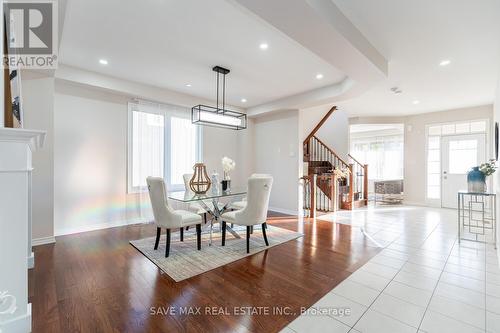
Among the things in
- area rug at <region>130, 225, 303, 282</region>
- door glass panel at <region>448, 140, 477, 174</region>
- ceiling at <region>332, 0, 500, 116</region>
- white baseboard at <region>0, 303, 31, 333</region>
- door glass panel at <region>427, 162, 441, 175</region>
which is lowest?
area rug at <region>130, 225, 303, 282</region>

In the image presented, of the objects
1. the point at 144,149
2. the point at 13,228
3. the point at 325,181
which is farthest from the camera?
the point at 325,181

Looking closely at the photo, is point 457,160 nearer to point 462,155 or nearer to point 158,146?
point 462,155

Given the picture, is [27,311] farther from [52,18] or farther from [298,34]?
[298,34]

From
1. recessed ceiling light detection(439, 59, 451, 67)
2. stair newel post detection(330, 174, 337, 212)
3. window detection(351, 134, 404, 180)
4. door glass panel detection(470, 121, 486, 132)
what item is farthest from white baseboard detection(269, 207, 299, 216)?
window detection(351, 134, 404, 180)

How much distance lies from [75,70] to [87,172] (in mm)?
1659

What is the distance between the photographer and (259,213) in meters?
3.20

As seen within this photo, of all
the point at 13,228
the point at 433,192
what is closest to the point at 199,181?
the point at 13,228

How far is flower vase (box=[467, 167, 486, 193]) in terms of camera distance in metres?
3.57

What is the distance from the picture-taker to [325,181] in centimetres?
604

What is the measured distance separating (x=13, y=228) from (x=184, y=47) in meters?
2.50

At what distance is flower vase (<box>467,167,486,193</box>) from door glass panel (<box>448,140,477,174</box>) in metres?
3.11

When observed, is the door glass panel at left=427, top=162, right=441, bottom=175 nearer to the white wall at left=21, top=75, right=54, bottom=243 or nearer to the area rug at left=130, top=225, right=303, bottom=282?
the area rug at left=130, top=225, right=303, bottom=282

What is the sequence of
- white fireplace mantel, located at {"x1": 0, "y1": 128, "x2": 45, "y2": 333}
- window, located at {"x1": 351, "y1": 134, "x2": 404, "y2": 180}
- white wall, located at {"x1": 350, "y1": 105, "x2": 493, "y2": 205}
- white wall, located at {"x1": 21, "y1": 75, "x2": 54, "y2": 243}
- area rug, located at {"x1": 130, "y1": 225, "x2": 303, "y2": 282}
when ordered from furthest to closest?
1. window, located at {"x1": 351, "y1": 134, "x2": 404, "y2": 180}
2. white wall, located at {"x1": 350, "y1": 105, "x2": 493, "y2": 205}
3. white wall, located at {"x1": 21, "y1": 75, "x2": 54, "y2": 243}
4. area rug, located at {"x1": 130, "y1": 225, "x2": 303, "y2": 282}
5. white fireplace mantel, located at {"x1": 0, "y1": 128, "x2": 45, "y2": 333}
